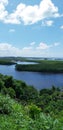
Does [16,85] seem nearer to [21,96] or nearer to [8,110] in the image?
[21,96]

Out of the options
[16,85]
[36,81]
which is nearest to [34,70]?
[36,81]

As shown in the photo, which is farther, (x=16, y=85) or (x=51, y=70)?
(x=51, y=70)

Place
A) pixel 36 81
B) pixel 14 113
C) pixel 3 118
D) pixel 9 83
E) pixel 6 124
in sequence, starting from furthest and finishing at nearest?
pixel 36 81 → pixel 9 83 → pixel 14 113 → pixel 3 118 → pixel 6 124

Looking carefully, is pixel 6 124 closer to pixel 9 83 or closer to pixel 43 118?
pixel 43 118

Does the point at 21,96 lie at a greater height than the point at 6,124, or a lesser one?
lesser

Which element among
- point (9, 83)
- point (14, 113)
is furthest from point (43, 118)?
point (9, 83)

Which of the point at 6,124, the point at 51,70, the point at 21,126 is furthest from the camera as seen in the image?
the point at 51,70
